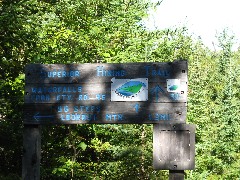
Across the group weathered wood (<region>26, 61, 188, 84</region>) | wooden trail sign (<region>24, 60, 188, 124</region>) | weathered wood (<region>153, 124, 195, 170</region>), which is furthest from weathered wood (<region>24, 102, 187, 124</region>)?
weathered wood (<region>26, 61, 188, 84</region>)

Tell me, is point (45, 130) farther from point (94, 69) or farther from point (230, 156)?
point (230, 156)

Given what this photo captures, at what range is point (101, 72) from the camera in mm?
5027

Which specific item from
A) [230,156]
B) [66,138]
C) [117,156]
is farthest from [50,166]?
[230,156]

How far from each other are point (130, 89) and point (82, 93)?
2.31 ft

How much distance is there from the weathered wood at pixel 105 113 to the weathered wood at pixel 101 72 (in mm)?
369

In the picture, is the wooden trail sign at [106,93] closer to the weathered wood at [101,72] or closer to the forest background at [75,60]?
the weathered wood at [101,72]

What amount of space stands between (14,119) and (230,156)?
18.9 meters

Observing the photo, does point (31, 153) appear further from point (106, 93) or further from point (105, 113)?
point (106, 93)

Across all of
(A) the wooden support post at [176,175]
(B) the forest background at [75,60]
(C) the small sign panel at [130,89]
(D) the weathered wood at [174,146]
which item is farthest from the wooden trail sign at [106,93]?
(B) the forest background at [75,60]

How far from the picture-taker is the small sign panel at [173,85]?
4.86 metres

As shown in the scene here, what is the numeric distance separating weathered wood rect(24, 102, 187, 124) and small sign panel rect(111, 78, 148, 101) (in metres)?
0.09

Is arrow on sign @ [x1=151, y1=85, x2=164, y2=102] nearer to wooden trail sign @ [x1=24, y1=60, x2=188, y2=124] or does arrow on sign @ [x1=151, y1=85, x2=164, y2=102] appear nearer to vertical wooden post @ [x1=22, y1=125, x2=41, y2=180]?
wooden trail sign @ [x1=24, y1=60, x2=188, y2=124]

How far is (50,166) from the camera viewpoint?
10.9 m

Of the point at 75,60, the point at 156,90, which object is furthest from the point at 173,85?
the point at 75,60
